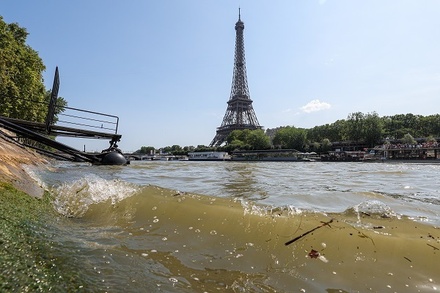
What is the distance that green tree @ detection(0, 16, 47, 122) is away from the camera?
24019 millimetres

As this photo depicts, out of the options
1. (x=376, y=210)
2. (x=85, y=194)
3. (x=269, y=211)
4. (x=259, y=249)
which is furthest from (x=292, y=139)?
(x=259, y=249)

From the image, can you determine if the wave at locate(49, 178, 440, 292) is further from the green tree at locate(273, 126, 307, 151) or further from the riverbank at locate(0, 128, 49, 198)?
the green tree at locate(273, 126, 307, 151)

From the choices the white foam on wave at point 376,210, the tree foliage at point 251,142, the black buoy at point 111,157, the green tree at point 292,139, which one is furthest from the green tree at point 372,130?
the white foam on wave at point 376,210

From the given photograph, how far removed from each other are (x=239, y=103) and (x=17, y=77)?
83938 mm

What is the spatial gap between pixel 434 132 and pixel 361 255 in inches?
4165

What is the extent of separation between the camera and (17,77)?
27.7 meters

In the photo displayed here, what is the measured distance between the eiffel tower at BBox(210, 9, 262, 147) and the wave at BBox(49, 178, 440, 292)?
338 feet

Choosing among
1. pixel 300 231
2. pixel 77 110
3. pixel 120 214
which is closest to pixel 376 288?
pixel 300 231

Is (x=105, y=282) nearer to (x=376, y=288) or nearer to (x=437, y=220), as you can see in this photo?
(x=376, y=288)

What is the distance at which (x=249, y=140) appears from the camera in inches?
4247

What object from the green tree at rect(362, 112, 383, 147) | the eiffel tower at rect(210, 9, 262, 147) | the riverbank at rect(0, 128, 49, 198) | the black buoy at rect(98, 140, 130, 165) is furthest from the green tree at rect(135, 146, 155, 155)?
the riverbank at rect(0, 128, 49, 198)

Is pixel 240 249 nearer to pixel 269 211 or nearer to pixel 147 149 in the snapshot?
pixel 269 211

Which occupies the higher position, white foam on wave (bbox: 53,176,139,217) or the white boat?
white foam on wave (bbox: 53,176,139,217)

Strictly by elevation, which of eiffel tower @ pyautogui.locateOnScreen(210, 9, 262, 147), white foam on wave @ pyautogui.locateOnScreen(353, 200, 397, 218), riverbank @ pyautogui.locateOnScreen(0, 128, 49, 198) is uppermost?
eiffel tower @ pyautogui.locateOnScreen(210, 9, 262, 147)
